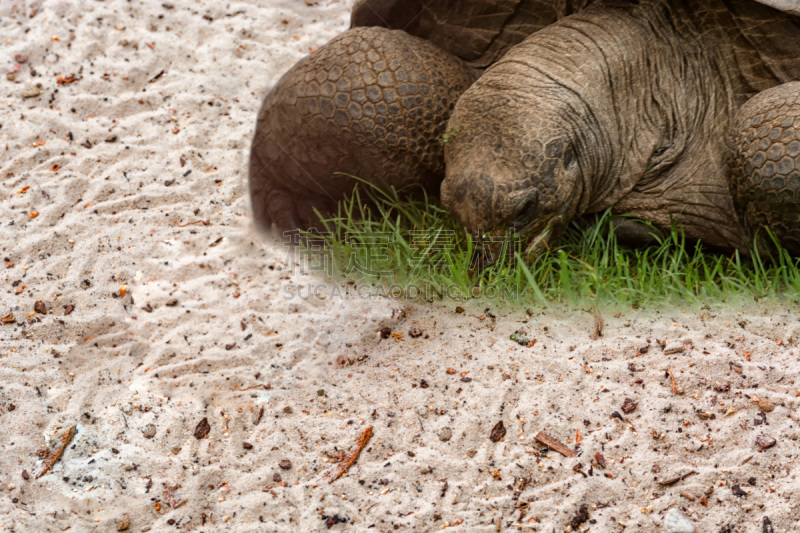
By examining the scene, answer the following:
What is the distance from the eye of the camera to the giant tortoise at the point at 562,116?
2.84 meters

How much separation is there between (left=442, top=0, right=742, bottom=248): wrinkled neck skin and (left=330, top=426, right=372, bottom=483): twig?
3.10ft

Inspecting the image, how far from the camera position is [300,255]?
358 centimetres

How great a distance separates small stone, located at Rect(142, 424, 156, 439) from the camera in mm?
2572

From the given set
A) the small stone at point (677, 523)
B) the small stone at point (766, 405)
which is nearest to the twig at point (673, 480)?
the small stone at point (677, 523)

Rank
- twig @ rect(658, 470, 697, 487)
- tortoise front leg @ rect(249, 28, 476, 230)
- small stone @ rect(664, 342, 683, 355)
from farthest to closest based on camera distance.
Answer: tortoise front leg @ rect(249, 28, 476, 230) < small stone @ rect(664, 342, 683, 355) < twig @ rect(658, 470, 697, 487)

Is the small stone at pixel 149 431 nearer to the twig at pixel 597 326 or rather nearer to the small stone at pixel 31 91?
the twig at pixel 597 326

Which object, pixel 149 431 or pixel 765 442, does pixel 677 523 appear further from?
pixel 149 431

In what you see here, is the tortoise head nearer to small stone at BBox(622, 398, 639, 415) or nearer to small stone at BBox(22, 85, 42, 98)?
small stone at BBox(622, 398, 639, 415)

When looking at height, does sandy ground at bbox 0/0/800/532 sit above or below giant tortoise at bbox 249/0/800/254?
below

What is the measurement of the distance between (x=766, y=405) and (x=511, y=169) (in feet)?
3.90

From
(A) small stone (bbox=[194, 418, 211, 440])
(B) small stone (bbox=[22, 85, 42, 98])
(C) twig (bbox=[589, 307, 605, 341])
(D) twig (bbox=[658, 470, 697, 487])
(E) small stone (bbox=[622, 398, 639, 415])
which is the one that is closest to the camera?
(D) twig (bbox=[658, 470, 697, 487])

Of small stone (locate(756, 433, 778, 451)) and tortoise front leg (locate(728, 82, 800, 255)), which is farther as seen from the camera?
tortoise front leg (locate(728, 82, 800, 255))

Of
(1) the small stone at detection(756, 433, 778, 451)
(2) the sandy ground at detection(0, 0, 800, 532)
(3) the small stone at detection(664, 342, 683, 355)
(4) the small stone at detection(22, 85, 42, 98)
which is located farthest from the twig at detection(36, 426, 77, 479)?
(4) the small stone at detection(22, 85, 42, 98)

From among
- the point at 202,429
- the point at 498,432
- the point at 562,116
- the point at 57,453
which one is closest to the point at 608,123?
Result: the point at 562,116
